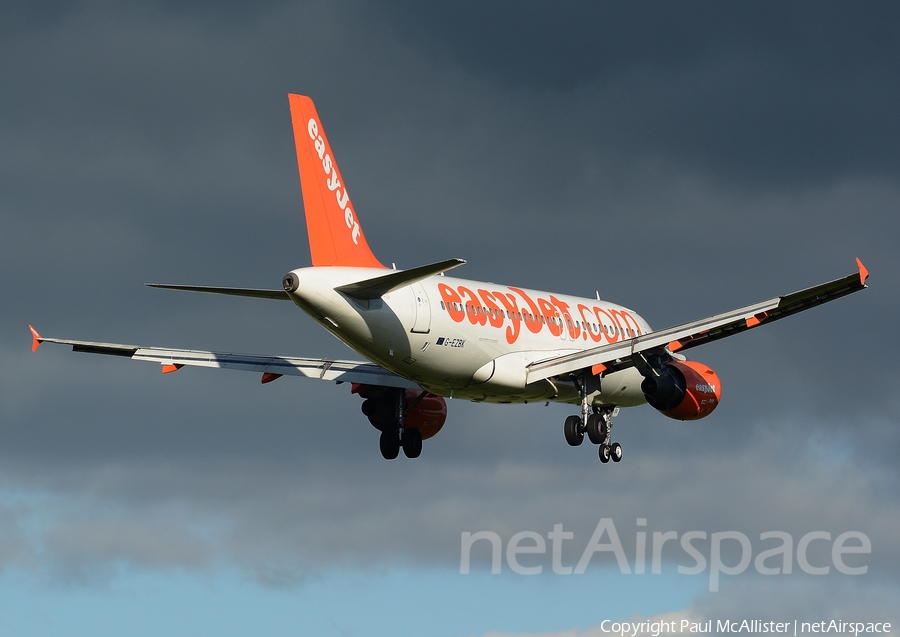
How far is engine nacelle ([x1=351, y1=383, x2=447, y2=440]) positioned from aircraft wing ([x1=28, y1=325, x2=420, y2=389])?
124cm

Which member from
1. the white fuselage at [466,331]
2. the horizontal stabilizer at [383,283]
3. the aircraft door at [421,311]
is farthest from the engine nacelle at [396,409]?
the horizontal stabilizer at [383,283]

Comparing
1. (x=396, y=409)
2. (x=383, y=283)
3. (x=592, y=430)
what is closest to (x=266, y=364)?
(x=396, y=409)

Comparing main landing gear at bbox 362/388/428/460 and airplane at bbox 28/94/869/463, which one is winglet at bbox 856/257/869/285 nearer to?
airplane at bbox 28/94/869/463

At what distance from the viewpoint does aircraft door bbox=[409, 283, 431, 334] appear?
33.5 metres

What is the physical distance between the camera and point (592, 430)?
38.1 m

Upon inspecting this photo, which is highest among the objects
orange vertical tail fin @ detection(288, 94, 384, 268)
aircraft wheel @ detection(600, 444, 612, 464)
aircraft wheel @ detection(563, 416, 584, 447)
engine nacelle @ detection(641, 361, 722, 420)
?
orange vertical tail fin @ detection(288, 94, 384, 268)

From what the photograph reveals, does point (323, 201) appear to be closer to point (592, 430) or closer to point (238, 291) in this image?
point (238, 291)

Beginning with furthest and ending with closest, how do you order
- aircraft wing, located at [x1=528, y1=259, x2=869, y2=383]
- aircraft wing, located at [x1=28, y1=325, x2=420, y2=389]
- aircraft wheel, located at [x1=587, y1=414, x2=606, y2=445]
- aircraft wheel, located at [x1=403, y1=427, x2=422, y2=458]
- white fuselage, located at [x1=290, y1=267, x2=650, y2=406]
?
aircraft wheel, located at [x1=403, y1=427, x2=422, y2=458]
aircraft wheel, located at [x1=587, y1=414, x2=606, y2=445]
aircraft wing, located at [x1=28, y1=325, x2=420, y2=389]
aircraft wing, located at [x1=528, y1=259, x2=869, y2=383]
white fuselage, located at [x1=290, y1=267, x2=650, y2=406]

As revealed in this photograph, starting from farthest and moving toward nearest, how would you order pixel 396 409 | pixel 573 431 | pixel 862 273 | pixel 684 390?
pixel 396 409
pixel 573 431
pixel 684 390
pixel 862 273

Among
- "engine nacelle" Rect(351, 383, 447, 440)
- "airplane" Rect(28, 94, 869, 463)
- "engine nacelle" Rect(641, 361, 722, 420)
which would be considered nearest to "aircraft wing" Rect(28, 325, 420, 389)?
"airplane" Rect(28, 94, 869, 463)

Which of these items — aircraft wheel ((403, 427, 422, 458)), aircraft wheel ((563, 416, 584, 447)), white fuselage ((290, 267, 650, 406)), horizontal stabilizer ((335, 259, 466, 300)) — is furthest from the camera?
aircraft wheel ((403, 427, 422, 458))

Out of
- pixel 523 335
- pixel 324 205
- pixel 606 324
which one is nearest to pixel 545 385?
pixel 523 335

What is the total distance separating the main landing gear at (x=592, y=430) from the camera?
125 feet

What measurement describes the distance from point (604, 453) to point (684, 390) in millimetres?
3248
